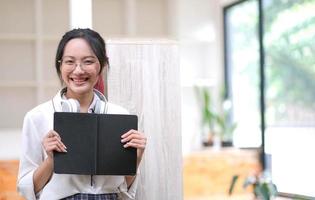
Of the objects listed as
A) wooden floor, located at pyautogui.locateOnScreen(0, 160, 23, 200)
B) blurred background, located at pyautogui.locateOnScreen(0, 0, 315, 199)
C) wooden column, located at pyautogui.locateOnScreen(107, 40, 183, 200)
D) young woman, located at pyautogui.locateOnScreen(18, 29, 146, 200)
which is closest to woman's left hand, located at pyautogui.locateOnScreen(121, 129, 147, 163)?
young woman, located at pyautogui.locateOnScreen(18, 29, 146, 200)

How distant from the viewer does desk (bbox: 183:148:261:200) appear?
4777 millimetres

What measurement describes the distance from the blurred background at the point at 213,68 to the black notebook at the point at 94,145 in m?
3.08

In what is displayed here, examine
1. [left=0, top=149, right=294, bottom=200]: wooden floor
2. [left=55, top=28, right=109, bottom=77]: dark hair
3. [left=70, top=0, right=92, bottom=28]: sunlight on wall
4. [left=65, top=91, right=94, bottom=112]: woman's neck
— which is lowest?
[left=0, top=149, right=294, bottom=200]: wooden floor

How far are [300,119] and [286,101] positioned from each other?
31cm

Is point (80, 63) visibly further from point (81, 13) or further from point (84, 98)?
point (81, 13)

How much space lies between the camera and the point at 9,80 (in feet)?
17.2

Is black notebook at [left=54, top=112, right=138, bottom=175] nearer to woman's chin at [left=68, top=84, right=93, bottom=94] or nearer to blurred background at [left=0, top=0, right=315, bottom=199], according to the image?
woman's chin at [left=68, top=84, right=93, bottom=94]

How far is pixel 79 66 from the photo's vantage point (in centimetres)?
123

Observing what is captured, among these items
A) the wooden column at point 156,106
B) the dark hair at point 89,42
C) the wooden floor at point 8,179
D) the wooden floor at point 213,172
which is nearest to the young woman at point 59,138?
the dark hair at point 89,42

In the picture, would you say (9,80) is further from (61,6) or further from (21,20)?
(61,6)

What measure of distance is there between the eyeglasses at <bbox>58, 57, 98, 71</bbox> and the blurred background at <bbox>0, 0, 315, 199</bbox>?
10.2 ft

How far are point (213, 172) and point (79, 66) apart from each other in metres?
3.77

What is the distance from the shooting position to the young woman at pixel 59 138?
4.02 feet

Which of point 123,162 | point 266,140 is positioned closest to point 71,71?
point 123,162
